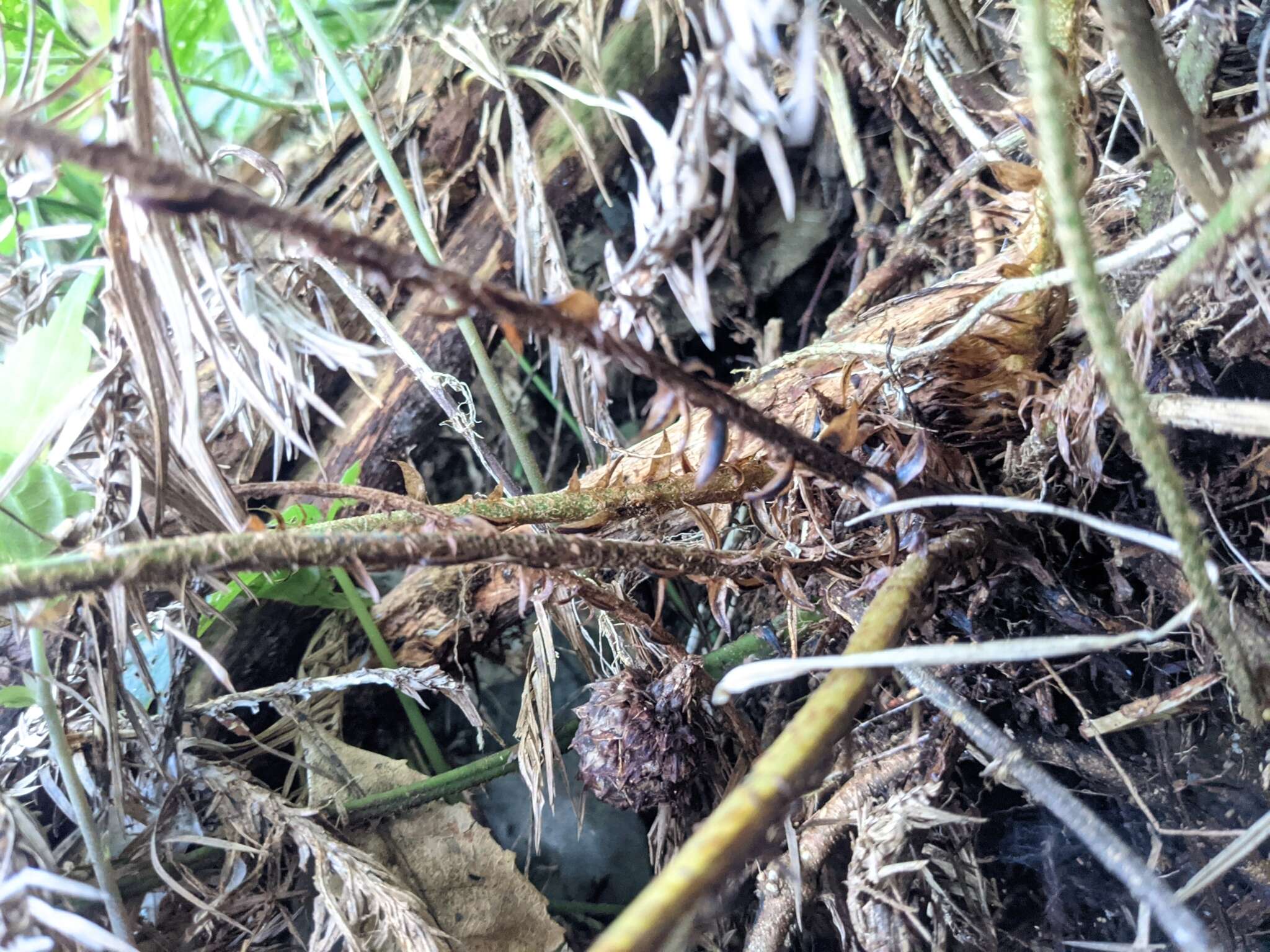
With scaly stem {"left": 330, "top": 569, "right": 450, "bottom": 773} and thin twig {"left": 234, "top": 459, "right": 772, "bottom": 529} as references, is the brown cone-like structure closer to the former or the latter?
thin twig {"left": 234, "top": 459, "right": 772, "bottom": 529}

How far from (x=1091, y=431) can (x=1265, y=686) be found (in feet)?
0.63

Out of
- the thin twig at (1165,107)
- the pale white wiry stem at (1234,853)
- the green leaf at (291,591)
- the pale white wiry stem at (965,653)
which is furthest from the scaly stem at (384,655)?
the thin twig at (1165,107)

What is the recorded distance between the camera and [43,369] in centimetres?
65

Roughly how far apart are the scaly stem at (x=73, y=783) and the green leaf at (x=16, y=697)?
0.04 feet

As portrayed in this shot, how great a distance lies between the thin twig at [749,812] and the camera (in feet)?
0.99

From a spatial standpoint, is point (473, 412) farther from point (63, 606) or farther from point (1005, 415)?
point (1005, 415)

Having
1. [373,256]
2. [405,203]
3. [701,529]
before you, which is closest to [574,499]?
[701,529]

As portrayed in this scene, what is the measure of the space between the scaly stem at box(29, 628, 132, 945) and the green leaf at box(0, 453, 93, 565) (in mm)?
78

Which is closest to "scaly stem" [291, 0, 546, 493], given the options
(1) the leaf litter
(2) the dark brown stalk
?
(1) the leaf litter

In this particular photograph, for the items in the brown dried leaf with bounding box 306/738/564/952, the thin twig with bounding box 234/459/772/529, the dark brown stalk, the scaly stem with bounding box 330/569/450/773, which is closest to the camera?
the dark brown stalk

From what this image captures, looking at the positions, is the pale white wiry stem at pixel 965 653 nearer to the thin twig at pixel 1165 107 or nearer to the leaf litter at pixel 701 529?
the leaf litter at pixel 701 529

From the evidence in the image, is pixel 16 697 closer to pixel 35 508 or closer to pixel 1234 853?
pixel 35 508

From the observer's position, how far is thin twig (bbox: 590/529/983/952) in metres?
0.30

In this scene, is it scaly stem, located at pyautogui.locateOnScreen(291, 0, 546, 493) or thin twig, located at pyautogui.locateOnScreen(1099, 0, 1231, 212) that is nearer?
thin twig, located at pyautogui.locateOnScreen(1099, 0, 1231, 212)
